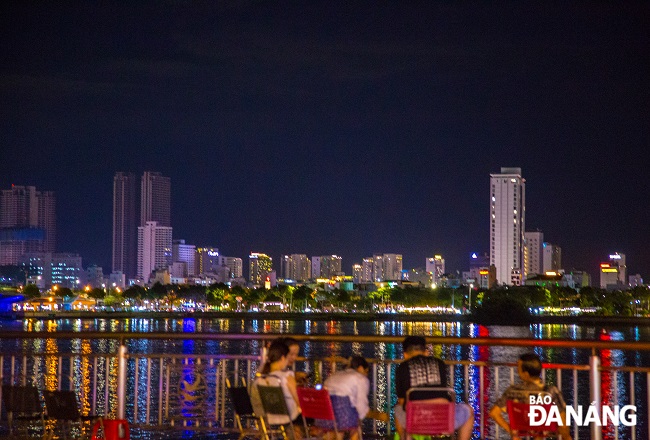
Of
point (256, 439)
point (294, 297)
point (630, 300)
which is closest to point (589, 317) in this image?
point (630, 300)

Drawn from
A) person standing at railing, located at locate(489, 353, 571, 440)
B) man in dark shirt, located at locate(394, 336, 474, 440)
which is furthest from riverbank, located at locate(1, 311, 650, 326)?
man in dark shirt, located at locate(394, 336, 474, 440)

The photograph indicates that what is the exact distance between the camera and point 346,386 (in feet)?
29.2

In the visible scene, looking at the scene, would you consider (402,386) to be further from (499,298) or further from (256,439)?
(499,298)

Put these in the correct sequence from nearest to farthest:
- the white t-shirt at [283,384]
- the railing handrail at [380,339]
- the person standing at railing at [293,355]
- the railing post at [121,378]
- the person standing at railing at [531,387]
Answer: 1. the person standing at railing at [531,387]
2. the white t-shirt at [283,384]
3. the railing handrail at [380,339]
4. the person standing at railing at [293,355]
5. the railing post at [121,378]

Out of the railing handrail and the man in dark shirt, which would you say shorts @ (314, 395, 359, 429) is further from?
the railing handrail

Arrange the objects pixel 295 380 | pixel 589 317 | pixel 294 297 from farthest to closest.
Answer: pixel 294 297
pixel 589 317
pixel 295 380

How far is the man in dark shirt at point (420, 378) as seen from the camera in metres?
8.79

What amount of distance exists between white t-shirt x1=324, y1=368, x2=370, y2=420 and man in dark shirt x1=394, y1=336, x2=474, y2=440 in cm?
33

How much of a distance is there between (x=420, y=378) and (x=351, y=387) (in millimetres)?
639

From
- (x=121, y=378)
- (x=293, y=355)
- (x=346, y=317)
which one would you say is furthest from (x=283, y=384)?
(x=346, y=317)

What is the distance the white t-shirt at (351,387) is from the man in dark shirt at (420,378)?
332 mm

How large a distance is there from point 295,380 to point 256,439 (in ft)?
8.32

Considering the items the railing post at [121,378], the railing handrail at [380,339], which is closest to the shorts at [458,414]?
the railing handrail at [380,339]

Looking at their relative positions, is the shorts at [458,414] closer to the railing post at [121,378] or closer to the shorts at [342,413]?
the shorts at [342,413]
